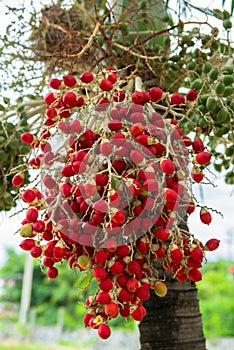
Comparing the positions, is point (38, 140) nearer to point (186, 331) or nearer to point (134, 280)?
point (134, 280)

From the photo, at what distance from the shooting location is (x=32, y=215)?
607mm

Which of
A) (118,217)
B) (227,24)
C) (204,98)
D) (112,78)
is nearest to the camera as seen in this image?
(118,217)

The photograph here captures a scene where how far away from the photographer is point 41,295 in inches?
398

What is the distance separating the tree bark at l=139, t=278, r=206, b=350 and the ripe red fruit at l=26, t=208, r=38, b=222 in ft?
0.96

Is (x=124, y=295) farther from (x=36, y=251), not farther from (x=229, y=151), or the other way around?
(x=229, y=151)

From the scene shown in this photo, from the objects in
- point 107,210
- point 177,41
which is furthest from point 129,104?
point 177,41

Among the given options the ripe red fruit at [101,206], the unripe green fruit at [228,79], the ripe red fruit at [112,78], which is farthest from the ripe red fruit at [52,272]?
the unripe green fruit at [228,79]

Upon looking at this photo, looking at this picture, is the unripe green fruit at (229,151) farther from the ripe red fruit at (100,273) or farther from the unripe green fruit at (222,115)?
the ripe red fruit at (100,273)

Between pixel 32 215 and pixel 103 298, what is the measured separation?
0.13m

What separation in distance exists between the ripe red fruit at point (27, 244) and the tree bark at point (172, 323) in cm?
27

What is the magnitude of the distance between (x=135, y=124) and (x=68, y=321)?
929 cm

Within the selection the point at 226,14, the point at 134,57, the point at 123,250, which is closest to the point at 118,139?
the point at 123,250

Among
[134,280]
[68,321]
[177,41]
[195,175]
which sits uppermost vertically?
[68,321]

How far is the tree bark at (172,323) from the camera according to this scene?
81cm
